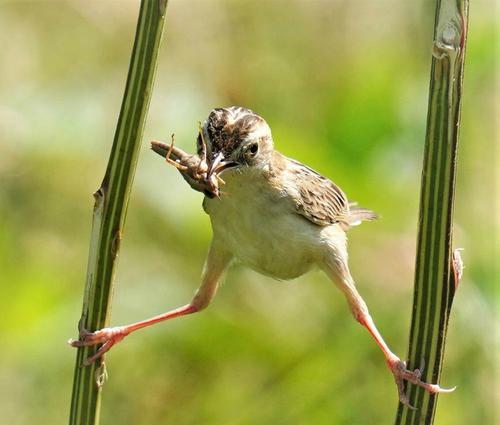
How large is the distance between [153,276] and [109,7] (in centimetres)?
197

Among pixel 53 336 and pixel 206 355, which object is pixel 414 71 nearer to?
pixel 206 355

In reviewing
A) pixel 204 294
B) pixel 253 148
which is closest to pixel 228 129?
pixel 253 148

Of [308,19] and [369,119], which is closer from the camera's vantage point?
[369,119]

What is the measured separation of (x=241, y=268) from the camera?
4516 millimetres

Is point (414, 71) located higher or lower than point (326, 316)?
higher

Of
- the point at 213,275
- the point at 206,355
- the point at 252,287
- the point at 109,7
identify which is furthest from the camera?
the point at 109,7

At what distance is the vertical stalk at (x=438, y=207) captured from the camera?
204 centimetres

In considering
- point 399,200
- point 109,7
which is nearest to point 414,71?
point 399,200

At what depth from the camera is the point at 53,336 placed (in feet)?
12.8

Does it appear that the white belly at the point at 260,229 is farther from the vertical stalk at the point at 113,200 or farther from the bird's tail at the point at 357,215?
the vertical stalk at the point at 113,200

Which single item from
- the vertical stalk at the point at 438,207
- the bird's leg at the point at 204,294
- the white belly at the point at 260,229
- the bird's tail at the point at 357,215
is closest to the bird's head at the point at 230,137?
the white belly at the point at 260,229

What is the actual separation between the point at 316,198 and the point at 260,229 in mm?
351

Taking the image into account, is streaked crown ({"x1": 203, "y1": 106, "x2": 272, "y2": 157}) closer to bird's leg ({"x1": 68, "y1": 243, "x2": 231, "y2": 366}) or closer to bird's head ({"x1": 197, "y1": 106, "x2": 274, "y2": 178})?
bird's head ({"x1": 197, "y1": 106, "x2": 274, "y2": 178})

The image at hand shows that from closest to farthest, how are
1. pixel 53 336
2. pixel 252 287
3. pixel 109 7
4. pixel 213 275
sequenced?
pixel 213 275 < pixel 53 336 < pixel 252 287 < pixel 109 7
